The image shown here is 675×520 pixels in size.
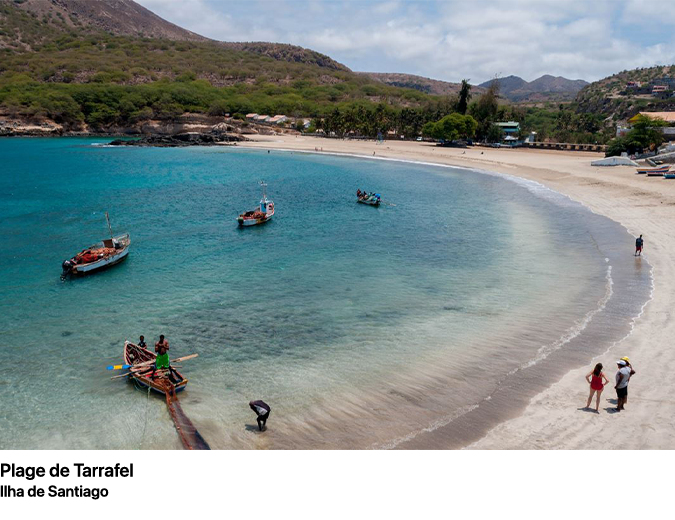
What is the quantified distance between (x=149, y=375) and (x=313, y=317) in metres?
7.89

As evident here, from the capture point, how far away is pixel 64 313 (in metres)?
22.9

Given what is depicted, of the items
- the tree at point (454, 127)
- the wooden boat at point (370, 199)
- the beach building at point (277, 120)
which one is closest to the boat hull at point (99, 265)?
the wooden boat at point (370, 199)

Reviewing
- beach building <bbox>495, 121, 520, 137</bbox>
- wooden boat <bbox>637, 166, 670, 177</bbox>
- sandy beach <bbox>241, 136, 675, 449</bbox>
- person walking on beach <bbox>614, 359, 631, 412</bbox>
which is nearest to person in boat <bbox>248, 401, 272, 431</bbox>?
sandy beach <bbox>241, 136, 675, 449</bbox>

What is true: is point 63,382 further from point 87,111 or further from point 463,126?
point 87,111

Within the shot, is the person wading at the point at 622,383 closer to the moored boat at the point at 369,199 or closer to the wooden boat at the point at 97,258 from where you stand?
the wooden boat at the point at 97,258

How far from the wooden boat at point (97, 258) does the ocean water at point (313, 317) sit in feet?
2.10

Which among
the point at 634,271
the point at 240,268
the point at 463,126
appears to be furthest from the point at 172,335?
the point at 463,126

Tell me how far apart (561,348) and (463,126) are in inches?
3874

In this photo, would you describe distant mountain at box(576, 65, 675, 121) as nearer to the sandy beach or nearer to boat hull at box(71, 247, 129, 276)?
the sandy beach

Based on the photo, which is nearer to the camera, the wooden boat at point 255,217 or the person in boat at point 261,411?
the person in boat at point 261,411

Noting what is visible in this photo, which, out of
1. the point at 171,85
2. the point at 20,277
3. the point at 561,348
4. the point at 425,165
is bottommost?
the point at 20,277

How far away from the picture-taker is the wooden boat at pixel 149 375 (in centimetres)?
1584

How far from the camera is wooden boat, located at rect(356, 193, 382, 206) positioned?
168ft

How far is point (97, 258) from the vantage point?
29.3 metres
